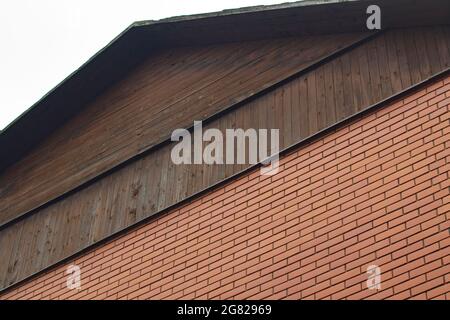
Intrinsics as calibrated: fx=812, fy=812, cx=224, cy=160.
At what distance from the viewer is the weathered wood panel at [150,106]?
9.38m

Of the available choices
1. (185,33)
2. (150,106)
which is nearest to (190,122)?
(150,106)

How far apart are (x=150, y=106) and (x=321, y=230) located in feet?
11.3

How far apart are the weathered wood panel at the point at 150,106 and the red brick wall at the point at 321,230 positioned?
1.24 metres

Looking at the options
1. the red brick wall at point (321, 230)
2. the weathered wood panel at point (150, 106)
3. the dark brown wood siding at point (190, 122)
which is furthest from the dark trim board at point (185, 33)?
the red brick wall at point (321, 230)

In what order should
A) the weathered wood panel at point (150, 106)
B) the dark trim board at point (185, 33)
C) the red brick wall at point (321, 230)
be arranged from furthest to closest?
1. the weathered wood panel at point (150, 106)
2. the dark trim board at point (185, 33)
3. the red brick wall at point (321, 230)

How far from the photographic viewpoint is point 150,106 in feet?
33.6

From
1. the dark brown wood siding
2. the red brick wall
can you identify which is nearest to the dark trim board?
the dark brown wood siding

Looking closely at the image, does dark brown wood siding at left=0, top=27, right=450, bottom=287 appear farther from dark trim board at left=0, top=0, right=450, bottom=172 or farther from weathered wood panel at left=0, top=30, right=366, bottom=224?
dark trim board at left=0, top=0, right=450, bottom=172

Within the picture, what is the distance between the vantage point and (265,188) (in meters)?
8.42

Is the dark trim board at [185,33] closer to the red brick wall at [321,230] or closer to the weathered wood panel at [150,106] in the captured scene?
the weathered wood panel at [150,106]

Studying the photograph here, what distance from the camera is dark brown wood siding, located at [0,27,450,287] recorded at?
27.4 feet

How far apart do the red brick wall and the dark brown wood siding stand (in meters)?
0.26
